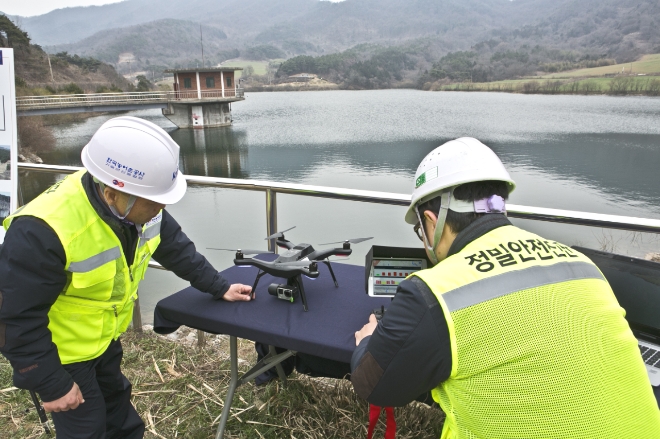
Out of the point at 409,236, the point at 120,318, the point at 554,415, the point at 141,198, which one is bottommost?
the point at 409,236

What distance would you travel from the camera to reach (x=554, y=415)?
3.00 ft

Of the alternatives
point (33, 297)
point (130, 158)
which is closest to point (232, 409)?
point (33, 297)

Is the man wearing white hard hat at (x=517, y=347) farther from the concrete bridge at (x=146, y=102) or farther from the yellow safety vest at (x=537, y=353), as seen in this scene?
the concrete bridge at (x=146, y=102)

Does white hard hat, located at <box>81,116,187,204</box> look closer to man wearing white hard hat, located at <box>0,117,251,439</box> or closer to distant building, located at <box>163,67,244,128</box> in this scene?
man wearing white hard hat, located at <box>0,117,251,439</box>

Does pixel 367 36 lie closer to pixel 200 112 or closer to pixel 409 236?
pixel 200 112

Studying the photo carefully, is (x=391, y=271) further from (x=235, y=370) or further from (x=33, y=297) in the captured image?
(x=33, y=297)

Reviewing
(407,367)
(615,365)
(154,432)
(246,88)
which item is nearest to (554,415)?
(615,365)

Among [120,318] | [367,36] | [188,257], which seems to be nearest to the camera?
[120,318]

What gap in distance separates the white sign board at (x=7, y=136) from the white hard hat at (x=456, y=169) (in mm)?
3031

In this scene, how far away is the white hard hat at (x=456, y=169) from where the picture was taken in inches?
46.5

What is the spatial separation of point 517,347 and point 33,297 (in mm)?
1383

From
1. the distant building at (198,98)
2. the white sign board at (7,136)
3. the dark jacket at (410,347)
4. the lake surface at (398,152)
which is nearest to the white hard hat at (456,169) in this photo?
the dark jacket at (410,347)

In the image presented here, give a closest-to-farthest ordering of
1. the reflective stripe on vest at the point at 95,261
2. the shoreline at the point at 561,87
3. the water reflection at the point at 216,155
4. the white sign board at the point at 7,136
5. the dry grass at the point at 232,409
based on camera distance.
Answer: the reflective stripe on vest at the point at 95,261 < the dry grass at the point at 232,409 < the white sign board at the point at 7,136 < the water reflection at the point at 216,155 < the shoreline at the point at 561,87

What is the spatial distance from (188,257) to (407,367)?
1.29 metres
